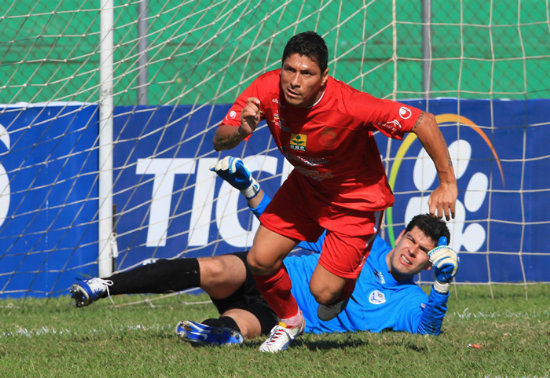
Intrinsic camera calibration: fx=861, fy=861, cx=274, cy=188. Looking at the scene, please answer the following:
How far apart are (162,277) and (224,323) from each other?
1.42 ft

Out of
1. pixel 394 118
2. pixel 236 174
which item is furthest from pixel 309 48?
pixel 236 174

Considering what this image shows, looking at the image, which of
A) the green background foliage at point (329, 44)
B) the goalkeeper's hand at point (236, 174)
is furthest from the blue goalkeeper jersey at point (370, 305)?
the green background foliage at point (329, 44)

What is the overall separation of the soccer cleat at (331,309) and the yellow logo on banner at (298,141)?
3.05ft

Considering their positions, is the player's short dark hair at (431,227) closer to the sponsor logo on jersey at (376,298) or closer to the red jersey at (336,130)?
the sponsor logo on jersey at (376,298)

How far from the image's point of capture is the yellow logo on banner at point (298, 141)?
4.35 meters

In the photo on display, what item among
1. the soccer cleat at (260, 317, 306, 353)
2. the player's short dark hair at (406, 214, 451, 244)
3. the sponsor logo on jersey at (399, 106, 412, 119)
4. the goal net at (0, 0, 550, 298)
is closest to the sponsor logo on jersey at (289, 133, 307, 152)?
the sponsor logo on jersey at (399, 106, 412, 119)

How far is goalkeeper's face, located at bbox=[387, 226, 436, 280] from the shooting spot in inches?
207

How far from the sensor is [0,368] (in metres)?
4.10

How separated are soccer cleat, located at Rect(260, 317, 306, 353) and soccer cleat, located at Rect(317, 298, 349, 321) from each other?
143 mm

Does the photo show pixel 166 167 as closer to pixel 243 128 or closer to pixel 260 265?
pixel 260 265

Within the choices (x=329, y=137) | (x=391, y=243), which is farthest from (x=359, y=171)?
(x=391, y=243)

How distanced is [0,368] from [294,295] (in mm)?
1893

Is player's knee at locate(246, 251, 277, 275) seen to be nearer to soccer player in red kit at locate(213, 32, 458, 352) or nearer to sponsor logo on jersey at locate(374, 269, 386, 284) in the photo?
soccer player in red kit at locate(213, 32, 458, 352)

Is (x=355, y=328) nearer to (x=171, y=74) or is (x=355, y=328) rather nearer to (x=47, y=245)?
(x=47, y=245)
